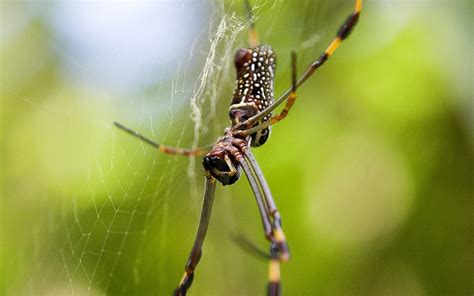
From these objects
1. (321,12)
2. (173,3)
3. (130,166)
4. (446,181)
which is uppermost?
(321,12)

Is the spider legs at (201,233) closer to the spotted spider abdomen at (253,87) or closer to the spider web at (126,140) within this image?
the spotted spider abdomen at (253,87)

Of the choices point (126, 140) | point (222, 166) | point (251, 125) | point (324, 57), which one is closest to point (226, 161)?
point (222, 166)

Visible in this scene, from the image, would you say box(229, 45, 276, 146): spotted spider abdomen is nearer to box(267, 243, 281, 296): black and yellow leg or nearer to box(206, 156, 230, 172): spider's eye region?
box(206, 156, 230, 172): spider's eye region

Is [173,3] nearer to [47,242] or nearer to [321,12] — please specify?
[321,12]

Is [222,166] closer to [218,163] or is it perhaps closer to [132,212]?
[218,163]

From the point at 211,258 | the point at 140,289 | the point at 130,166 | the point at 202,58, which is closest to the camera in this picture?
the point at 202,58

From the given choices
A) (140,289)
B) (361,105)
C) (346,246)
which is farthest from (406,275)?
(140,289)

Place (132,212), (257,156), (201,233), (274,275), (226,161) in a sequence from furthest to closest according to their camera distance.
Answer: (257,156) < (132,212) < (201,233) < (226,161) < (274,275)
